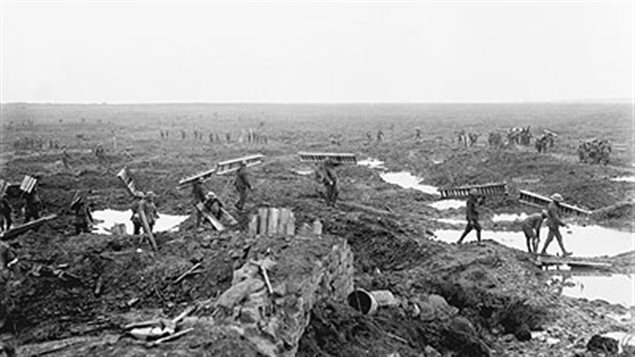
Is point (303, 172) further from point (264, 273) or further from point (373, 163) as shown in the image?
point (264, 273)

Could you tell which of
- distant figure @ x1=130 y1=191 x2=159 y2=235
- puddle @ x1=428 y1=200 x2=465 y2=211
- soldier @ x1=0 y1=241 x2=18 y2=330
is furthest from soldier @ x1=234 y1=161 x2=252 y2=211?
puddle @ x1=428 y1=200 x2=465 y2=211

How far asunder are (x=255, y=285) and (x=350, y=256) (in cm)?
313

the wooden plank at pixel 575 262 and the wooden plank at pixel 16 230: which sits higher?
the wooden plank at pixel 16 230

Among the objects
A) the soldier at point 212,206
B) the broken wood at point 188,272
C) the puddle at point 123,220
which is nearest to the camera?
the broken wood at point 188,272

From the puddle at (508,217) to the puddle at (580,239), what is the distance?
1284 millimetres

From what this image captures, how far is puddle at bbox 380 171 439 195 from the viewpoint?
25312 mm

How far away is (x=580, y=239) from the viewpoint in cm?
1688

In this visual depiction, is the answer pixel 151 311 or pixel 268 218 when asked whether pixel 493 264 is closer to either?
pixel 268 218

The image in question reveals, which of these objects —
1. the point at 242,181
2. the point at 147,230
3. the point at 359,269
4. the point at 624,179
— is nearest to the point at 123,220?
the point at 242,181

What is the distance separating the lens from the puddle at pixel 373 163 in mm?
31766

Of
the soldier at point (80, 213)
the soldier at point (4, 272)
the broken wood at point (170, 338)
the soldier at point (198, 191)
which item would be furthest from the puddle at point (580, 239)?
the broken wood at point (170, 338)

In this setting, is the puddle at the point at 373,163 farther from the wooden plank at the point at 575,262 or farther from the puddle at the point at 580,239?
the wooden plank at the point at 575,262

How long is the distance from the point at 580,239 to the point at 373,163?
1780 centimetres

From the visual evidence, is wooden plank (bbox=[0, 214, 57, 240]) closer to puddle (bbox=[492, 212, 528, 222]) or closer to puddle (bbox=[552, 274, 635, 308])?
puddle (bbox=[552, 274, 635, 308])
